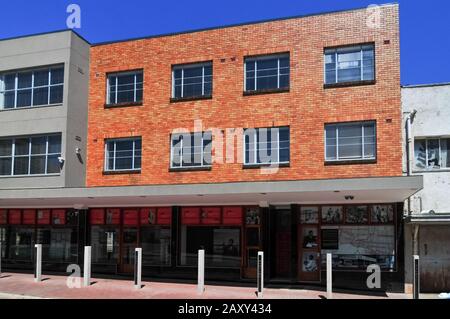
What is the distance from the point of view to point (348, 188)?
607 inches

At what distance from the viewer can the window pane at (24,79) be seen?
894 inches

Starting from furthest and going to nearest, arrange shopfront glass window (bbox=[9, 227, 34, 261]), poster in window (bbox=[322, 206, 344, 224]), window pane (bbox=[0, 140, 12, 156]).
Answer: shopfront glass window (bbox=[9, 227, 34, 261]) < window pane (bbox=[0, 140, 12, 156]) < poster in window (bbox=[322, 206, 344, 224])

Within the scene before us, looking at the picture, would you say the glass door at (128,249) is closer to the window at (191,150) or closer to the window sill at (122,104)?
the window at (191,150)

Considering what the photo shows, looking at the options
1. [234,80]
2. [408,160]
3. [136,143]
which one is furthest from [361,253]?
[136,143]

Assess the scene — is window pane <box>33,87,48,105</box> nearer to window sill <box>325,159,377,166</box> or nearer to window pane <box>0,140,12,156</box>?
window pane <box>0,140,12,156</box>

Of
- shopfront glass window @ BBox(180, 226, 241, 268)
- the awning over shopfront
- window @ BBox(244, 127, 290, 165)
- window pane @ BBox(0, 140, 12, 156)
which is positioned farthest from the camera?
window pane @ BBox(0, 140, 12, 156)

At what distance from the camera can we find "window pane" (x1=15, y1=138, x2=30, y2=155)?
2236 centimetres

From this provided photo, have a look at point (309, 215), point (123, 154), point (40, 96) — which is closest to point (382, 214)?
point (309, 215)

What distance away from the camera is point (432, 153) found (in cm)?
1842

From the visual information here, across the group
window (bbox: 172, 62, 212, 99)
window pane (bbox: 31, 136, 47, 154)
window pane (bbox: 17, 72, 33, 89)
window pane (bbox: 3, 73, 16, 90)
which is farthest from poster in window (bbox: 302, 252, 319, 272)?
window pane (bbox: 3, 73, 16, 90)

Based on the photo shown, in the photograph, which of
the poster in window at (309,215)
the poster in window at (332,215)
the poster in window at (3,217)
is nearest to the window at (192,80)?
the poster in window at (309,215)

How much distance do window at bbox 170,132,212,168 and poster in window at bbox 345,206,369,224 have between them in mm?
5428

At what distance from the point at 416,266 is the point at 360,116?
6067mm

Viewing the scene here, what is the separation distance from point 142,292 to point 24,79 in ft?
37.5
